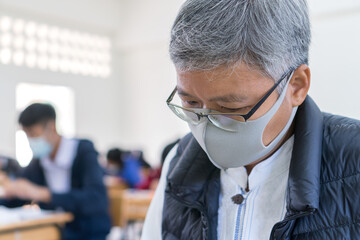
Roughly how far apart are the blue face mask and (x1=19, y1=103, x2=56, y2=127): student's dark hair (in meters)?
0.11

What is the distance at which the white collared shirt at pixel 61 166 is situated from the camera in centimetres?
260

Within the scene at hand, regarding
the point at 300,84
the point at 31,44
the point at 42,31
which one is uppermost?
the point at 42,31

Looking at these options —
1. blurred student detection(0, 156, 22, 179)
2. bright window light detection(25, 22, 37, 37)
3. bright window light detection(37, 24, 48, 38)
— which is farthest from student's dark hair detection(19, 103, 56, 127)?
bright window light detection(37, 24, 48, 38)

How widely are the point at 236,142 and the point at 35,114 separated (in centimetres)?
203

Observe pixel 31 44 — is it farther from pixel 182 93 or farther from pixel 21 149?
pixel 182 93

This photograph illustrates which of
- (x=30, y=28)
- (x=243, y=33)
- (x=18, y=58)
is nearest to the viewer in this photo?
(x=243, y=33)

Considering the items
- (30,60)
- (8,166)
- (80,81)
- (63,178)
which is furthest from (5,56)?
(63,178)

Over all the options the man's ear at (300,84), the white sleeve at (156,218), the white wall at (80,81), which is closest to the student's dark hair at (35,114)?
the white sleeve at (156,218)

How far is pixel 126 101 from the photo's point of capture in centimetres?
1041

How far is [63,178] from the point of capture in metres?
2.65

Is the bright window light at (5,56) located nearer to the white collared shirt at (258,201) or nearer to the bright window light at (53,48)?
the bright window light at (53,48)

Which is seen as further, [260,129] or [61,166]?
[61,166]

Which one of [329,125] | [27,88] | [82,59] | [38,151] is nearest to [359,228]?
[329,125]

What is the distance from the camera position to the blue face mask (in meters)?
2.67
